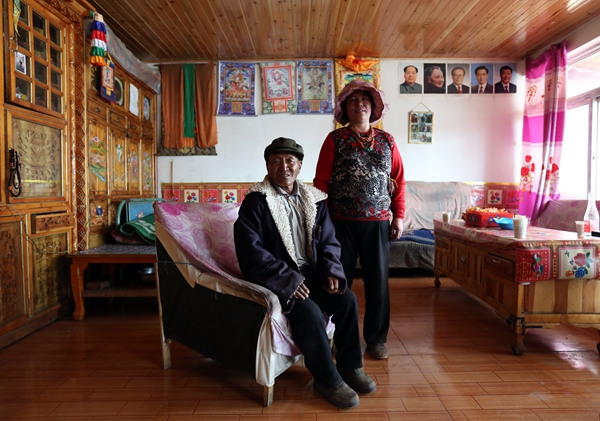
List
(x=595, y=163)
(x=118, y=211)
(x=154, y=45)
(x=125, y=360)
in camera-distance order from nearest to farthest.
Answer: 1. (x=125, y=360)
2. (x=118, y=211)
3. (x=595, y=163)
4. (x=154, y=45)

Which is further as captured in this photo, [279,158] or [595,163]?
[595,163]

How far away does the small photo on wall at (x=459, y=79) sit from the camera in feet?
15.7

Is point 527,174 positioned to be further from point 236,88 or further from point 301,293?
point 301,293

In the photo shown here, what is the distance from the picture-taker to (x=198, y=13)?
3484mm

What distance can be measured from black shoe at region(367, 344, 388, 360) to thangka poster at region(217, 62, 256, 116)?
3.64 metres

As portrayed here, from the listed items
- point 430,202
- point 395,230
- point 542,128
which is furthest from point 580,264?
point 542,128

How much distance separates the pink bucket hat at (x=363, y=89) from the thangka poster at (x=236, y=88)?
2.89 m

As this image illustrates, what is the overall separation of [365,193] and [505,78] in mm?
4123

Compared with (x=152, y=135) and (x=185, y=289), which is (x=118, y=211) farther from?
(x=185, y=289)

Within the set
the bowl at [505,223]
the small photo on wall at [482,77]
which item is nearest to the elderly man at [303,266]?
the bowl at [505,223]

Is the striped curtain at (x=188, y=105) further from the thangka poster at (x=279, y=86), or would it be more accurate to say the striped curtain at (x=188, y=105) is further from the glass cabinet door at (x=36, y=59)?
the glass cabinet door at (x=36, y=59)

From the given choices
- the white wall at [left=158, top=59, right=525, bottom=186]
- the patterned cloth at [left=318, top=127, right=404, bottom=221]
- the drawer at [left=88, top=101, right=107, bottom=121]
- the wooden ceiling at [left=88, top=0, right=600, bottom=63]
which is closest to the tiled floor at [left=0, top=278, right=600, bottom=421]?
the patterned cloth at [left=318, top=127, right=404, bottom=221]

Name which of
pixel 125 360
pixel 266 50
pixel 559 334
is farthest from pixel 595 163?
pixel 125 360

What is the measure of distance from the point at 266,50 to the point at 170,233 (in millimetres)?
3480
